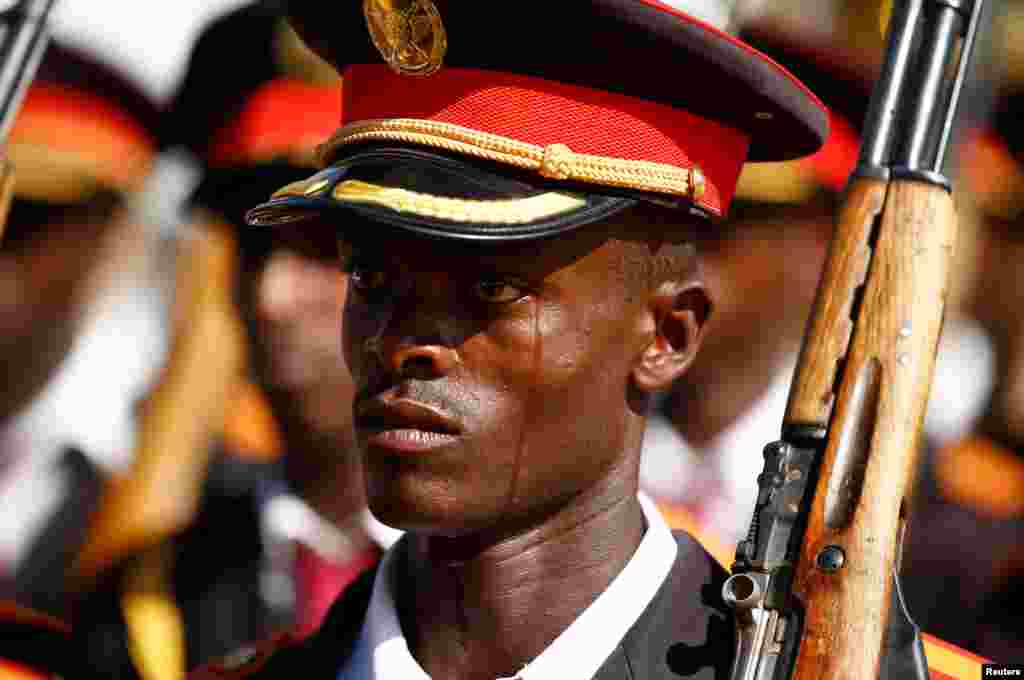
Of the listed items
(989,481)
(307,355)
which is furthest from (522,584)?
(989,481)

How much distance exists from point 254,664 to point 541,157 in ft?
3.77

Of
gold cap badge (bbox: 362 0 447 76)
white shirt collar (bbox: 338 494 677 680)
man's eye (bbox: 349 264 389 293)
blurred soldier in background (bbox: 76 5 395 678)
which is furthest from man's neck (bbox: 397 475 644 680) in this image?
blurred soldier in background (bbox: 76 5 395 678)

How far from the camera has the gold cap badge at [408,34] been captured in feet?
11.2

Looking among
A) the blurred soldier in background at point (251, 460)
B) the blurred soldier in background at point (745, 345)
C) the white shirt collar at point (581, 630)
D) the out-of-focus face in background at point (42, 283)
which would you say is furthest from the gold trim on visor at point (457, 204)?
the out-of-focus face in background at point (42, 283)

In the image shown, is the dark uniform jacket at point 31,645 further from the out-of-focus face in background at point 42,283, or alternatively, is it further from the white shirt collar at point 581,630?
the out-of-focus face in background at point 42,283

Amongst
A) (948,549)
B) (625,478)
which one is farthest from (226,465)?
(625,478)

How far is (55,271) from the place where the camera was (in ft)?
26.6

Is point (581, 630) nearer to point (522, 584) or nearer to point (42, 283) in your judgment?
point (522, 584)

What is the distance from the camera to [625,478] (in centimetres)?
350

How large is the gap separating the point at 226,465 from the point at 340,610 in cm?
328

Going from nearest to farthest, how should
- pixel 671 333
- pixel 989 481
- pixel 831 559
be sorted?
1. pixel 831 559
2. pixel 671 333
3. pixel 989 481

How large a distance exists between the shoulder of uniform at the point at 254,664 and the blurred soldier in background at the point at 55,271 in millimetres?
2737

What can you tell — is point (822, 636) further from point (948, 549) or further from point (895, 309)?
point (948, 549)

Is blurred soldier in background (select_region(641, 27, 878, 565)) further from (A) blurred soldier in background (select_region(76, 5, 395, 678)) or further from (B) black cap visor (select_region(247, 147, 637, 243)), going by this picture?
(B) black cap visor (select_region(247, 147, 637, 243))
